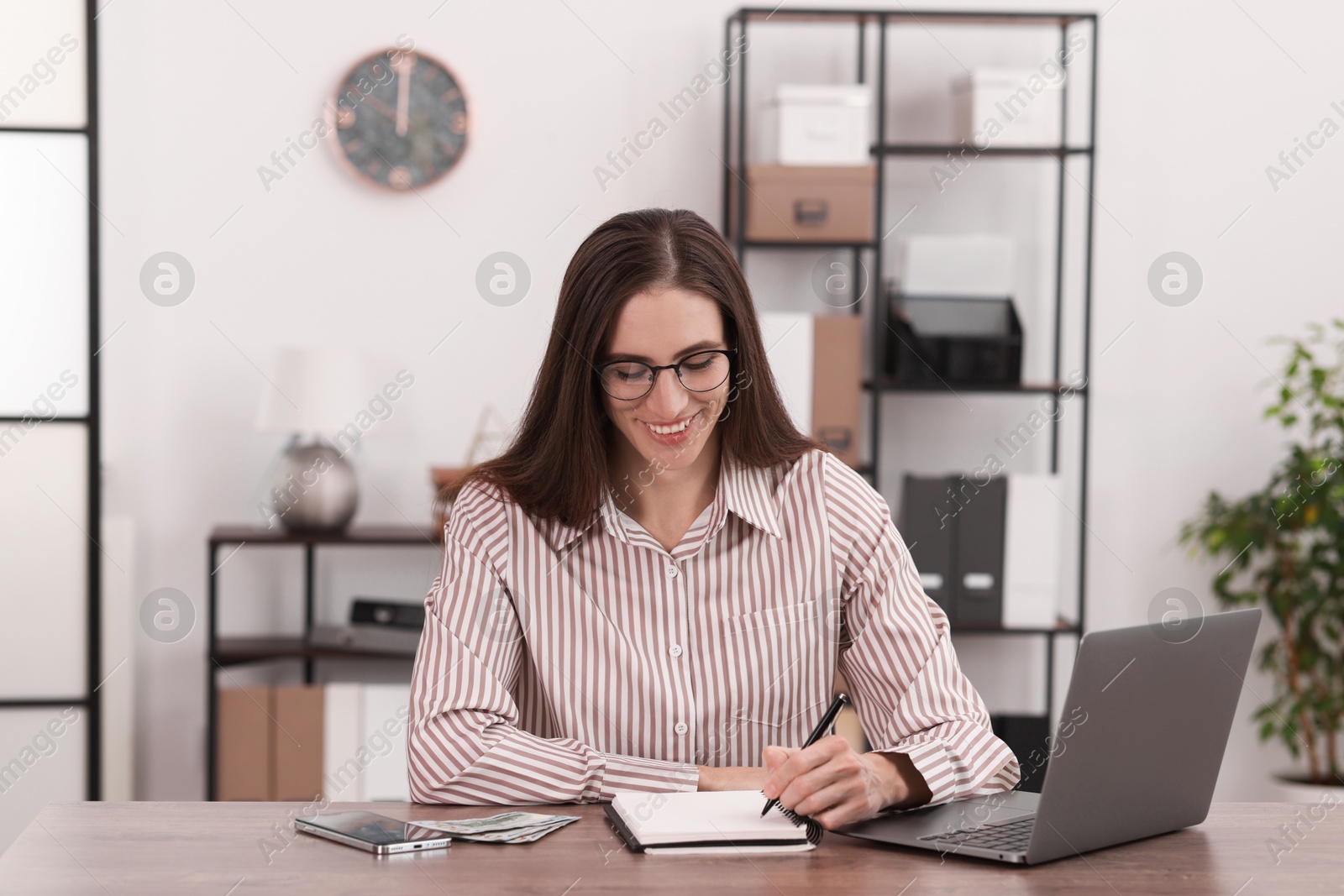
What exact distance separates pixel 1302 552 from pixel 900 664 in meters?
2.28

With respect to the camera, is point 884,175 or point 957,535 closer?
point 957,535

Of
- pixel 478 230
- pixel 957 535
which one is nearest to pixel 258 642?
pixel 478 230

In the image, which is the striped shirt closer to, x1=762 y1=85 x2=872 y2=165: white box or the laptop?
the laptop

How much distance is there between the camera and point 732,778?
1.47 m

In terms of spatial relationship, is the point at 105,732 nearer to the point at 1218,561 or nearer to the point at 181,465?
the point at 181,465

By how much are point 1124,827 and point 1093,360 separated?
2489 mm

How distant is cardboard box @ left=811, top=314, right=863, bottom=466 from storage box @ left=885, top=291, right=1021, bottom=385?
116mm

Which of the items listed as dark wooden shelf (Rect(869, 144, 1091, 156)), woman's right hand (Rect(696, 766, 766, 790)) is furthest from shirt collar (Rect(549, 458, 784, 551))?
dark wooden shelf (Rect(869, 144, 1091, 156))

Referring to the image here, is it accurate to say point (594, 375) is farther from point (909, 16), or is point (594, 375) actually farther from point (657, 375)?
point (909, 16)

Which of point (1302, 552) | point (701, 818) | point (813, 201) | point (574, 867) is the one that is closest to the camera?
point (574, 867)

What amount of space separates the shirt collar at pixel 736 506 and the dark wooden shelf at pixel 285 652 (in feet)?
5.14

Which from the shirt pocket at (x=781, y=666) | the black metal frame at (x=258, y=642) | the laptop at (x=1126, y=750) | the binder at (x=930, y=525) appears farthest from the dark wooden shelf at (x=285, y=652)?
the laptop at (x=1126, y=750)

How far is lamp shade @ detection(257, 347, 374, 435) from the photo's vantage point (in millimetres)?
3035

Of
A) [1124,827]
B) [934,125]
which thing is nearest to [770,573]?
[1124,827]
